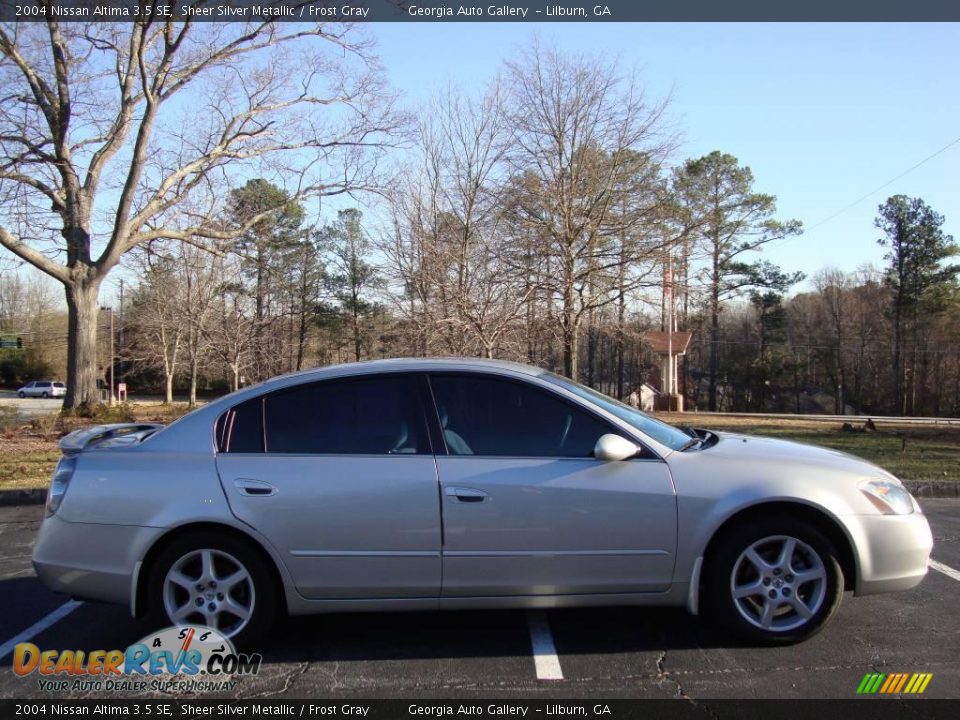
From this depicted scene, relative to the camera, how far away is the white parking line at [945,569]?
5.04 meters

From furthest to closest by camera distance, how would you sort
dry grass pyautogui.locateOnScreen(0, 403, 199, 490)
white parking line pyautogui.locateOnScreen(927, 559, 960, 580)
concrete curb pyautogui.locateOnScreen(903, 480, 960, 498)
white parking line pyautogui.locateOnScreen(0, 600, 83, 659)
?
dry grass pyautogui.locateOnScreen(0, 403, 199, 490), concrete curb pyautogui.locateOnScreen(903, 480, 960, 498), white parking line pyautogui.locateOnScreen(927, 559, 960, 580), white parking line pyautogui.locateOnScreen(0, 600, 83, 659)

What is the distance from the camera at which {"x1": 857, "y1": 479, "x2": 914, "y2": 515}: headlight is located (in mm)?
3779

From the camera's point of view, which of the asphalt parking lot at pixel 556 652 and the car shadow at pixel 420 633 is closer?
the asphalt parking lot at pixel 556 652

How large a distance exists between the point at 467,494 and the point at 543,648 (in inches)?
35.9

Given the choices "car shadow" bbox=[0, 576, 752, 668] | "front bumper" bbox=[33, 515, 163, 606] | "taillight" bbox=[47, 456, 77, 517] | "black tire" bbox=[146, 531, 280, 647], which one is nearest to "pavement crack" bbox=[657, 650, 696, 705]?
"car shadow" bbox=[0, 576, 752, 668]

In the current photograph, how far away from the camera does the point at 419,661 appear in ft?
11.9

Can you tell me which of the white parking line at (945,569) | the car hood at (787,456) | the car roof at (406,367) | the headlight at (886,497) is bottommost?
the white parking line at (945,569)

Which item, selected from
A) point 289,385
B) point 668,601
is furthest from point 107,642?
point 668,601

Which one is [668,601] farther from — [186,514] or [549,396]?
[186,514]

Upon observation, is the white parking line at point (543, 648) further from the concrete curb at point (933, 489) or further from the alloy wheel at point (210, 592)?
the concrete curb at point (933, 489)

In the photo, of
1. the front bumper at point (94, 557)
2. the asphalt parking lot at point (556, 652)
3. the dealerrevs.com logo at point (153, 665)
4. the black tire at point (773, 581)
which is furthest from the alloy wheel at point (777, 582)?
the front bumper at point (94, 557)

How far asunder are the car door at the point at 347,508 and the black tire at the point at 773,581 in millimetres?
1459

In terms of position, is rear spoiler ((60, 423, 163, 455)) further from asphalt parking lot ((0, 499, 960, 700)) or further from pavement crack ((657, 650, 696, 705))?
pavement crack ((657, 650, 696, 705))
